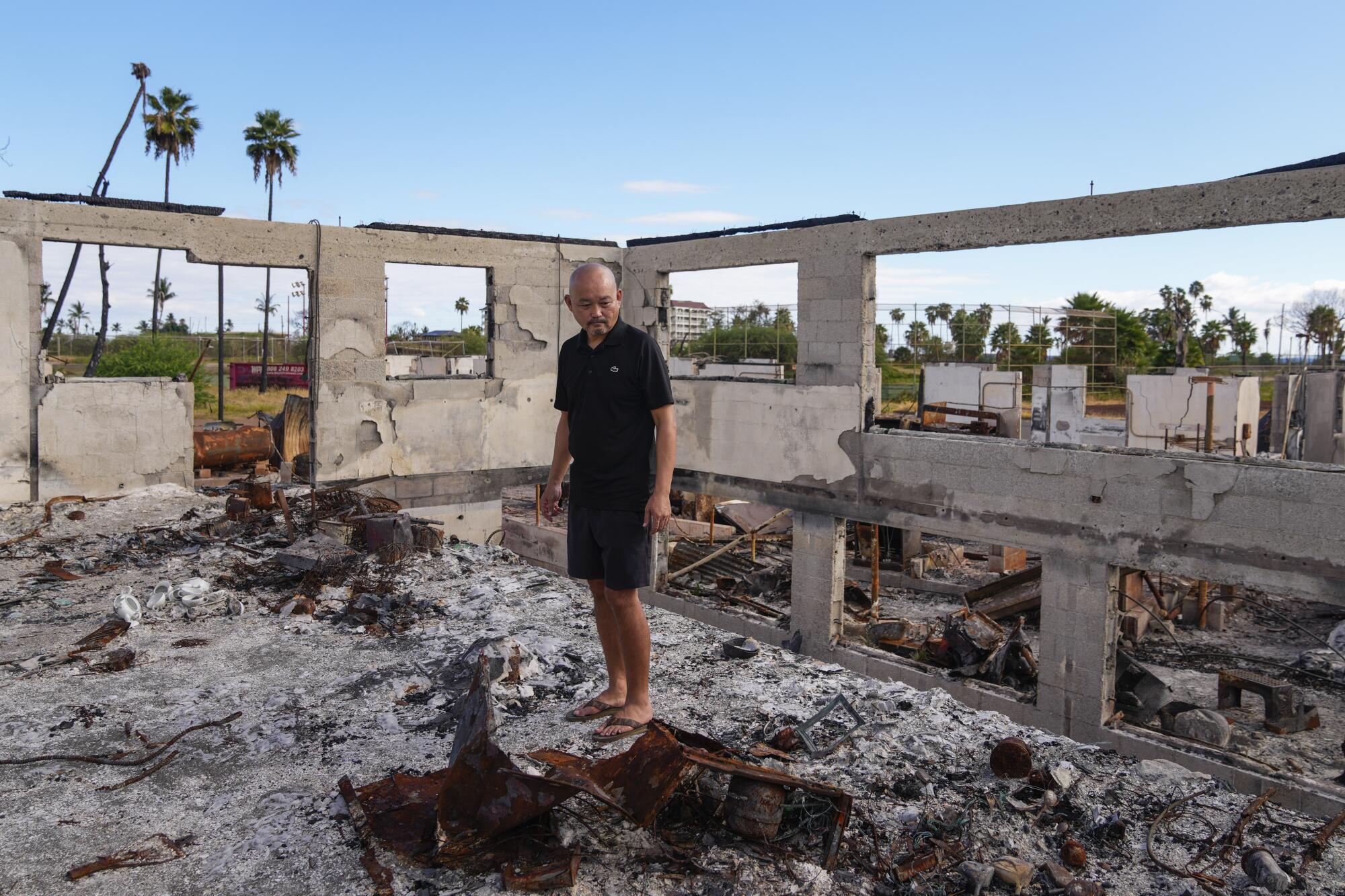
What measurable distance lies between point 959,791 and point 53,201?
37.5ft

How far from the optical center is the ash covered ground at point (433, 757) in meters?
2.88

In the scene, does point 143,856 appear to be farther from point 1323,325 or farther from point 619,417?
point 1323,325

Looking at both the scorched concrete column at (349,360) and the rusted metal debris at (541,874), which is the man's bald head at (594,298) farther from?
the scorched concrete column at (349,360)

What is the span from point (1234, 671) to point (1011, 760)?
1054cm

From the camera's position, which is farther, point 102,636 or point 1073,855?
point 102,636

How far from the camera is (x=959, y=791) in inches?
135

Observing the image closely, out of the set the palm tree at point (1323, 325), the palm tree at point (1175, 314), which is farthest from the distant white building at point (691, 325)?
the palm tree at point (1323, 325)

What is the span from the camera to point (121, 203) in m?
10.7

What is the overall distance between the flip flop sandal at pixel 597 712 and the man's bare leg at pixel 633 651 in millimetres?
102

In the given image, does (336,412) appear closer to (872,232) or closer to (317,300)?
(317,300)

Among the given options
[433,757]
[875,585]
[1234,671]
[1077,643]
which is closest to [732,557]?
[875,585]

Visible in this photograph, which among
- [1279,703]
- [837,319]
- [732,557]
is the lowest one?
[1279,703]

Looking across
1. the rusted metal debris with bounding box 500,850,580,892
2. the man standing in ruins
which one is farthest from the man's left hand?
the rusted metal debris with bounding box 500,850,580,892

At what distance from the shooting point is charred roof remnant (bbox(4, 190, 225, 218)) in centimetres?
1023
